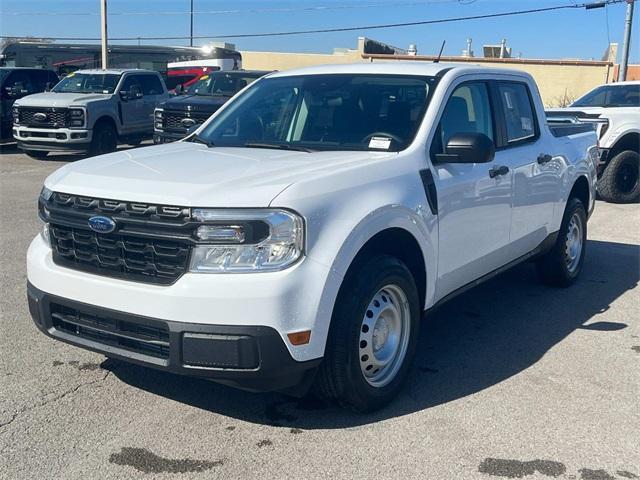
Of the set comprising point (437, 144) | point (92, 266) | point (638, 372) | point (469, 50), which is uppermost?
point (469, 50)

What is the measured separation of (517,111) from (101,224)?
3.48 meters

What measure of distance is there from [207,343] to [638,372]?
9.67 feet

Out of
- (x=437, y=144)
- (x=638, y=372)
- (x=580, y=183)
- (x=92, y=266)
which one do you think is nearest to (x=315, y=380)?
(x=92, y=266)

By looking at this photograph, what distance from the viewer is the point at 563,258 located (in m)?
6.45

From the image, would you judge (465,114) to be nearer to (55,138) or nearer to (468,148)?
(468,148)

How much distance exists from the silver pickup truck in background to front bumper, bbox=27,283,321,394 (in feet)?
39.8

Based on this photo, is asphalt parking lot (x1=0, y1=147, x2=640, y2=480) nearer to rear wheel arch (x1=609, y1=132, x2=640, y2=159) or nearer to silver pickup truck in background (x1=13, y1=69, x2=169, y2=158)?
rear wheel arch (x1=609, y1=132, x2=640, y2=159)

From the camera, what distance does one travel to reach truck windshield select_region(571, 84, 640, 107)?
1230 centimetres

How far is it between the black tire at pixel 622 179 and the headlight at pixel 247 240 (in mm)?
9541

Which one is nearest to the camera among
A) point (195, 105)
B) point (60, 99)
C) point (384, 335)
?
point (384, 335)

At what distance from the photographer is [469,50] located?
33562 mm

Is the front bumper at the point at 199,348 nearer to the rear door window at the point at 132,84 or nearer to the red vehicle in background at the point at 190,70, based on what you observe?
the rear door window at the point at 132,84

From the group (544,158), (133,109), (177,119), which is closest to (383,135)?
(544,158)

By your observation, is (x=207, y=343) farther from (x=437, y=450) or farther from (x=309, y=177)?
(x=437, y=450)
